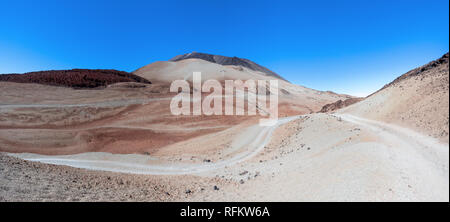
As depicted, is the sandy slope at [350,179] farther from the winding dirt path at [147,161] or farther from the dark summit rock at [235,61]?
the dark summit rock at [235,61]

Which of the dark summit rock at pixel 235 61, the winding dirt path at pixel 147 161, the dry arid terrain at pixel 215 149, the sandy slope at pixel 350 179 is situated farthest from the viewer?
the dark summit rock at pixel 235 61

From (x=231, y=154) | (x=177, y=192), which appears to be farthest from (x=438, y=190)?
(x=231, y=154)

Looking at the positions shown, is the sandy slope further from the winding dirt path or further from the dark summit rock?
the dark summit rock

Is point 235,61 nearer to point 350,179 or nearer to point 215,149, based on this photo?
point 215,149

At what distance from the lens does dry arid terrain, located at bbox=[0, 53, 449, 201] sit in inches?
186

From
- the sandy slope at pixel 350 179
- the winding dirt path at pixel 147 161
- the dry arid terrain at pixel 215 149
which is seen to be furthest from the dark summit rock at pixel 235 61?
the sandy slope at pixel 350 179

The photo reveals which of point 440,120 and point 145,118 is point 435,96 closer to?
point 440,120

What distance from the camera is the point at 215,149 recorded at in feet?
82.4

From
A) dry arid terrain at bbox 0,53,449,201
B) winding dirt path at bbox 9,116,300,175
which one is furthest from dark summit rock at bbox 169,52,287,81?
winding dirt path at bbox 9,116,300,175

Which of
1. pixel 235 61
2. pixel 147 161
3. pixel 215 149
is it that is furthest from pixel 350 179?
pixel 235 61

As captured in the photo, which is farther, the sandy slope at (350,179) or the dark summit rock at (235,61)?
the dark summit rock at (235,61)

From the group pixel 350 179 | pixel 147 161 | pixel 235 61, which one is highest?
pixel 235 61

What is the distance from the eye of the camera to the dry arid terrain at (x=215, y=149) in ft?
15.5
